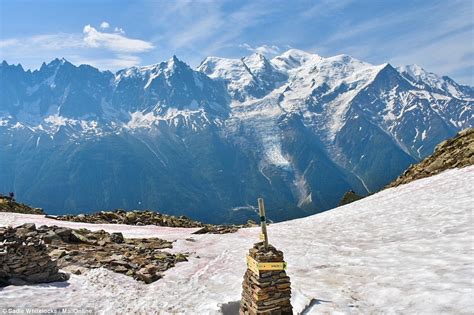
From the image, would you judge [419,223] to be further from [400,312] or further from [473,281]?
[400,312]

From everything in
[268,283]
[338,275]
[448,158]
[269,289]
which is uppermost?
[448,158]

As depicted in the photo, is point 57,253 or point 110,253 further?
point 110,253

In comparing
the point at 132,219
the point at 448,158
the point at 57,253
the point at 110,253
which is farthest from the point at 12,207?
the point at 448,158

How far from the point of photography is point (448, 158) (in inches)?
2042

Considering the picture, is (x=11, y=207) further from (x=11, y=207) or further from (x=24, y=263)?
(x=24, y=263)

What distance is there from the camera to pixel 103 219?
47938 mm

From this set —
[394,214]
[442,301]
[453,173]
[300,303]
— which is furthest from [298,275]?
[453,173]

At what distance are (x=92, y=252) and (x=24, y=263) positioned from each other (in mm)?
6653

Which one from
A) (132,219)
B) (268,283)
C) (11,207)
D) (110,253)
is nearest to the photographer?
(268,283)

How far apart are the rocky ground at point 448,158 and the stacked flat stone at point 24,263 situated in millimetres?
42970

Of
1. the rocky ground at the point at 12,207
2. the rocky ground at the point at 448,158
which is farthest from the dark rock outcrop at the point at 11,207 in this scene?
the rocky ground at the point at 448,158

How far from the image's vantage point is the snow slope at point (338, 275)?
15.7m

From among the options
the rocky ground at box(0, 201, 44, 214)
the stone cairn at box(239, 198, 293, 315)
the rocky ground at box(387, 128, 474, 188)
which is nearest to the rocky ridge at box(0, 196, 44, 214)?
the rocky ground at box(0, 201, 44, 214)

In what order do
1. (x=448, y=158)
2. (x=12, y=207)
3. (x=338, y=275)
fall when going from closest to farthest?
(x=338, y=275) → (x=448, y=158) → (x=12, y=207)
